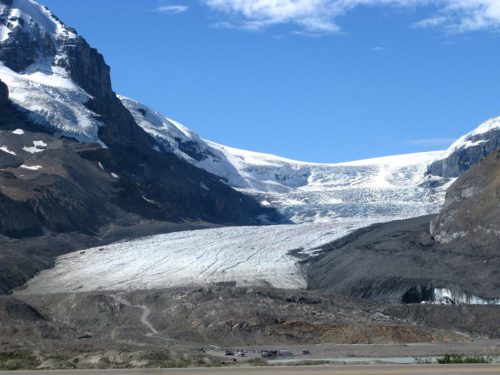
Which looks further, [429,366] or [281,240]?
[281,240]

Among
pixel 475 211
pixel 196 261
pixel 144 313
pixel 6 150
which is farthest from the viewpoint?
pixel 6 150

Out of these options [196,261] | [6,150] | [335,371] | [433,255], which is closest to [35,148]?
[6,150]

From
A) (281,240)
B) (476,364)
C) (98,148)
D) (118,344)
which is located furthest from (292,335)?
(98,148)

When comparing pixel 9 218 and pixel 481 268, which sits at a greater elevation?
pixel 9 218

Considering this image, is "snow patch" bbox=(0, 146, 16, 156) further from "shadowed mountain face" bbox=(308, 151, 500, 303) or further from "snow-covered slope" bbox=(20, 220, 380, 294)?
"shadowed mountain face" bbox=(308, 151, 500, 303)

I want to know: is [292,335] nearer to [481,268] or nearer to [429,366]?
[481,268]

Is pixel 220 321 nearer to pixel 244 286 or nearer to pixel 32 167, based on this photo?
pixel 244 286

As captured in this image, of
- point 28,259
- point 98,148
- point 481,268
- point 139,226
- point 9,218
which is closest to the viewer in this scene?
point 481,268

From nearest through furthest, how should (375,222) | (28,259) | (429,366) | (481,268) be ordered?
(429,366), (481,268), (28,259), (375,222)
